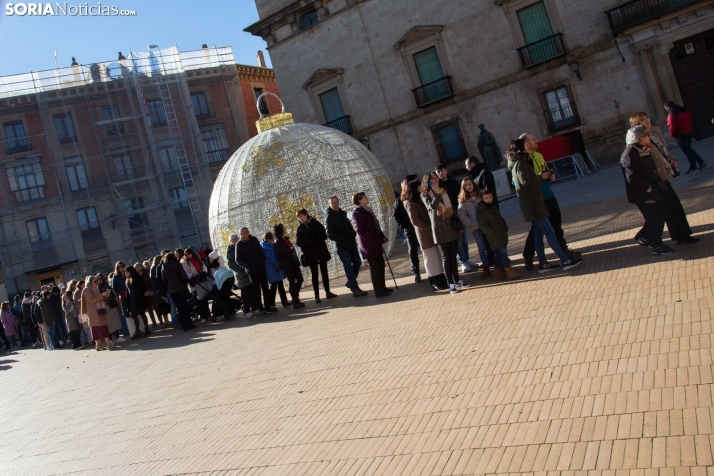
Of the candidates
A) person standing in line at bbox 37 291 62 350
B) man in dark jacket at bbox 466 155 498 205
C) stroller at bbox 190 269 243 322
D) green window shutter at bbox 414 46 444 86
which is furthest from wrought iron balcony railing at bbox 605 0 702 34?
person standing in line at bbox 37 291 62 350

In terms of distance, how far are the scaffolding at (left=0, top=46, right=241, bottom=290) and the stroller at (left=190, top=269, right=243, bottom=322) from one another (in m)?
18.5

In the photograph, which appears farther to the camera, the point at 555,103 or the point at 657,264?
the point at 555,103

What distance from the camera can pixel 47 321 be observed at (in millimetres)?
16203

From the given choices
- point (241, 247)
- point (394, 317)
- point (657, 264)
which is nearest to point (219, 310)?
point (241, 247)

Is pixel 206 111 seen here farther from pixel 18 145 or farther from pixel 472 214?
pixel 472 214

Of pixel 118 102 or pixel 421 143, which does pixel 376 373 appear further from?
pixel 118 102

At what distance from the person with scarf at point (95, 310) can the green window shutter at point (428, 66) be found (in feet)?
62.1

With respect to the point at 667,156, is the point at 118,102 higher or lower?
higher

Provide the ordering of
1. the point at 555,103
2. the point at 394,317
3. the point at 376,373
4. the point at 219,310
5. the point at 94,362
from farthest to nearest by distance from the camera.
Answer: the point at 555,103 < the point at 219,310 < the point at 94,362 < the point at 394,317 < the point at 376,373

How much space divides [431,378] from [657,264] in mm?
3039

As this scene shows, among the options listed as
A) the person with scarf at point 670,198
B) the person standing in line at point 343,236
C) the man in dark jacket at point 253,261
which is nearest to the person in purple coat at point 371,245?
the person standing in line at point 343,236

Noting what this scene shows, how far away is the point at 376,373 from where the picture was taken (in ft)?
19.9

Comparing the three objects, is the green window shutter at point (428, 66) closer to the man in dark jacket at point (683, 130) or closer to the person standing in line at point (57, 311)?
the man in dark jacket at point (683, 130)

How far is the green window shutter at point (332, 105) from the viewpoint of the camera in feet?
102
